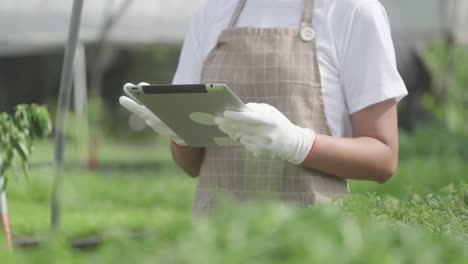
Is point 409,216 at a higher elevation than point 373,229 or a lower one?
lower

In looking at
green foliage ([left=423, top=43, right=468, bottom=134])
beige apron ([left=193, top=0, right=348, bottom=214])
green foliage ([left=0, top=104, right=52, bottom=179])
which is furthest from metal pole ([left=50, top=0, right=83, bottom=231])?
green foliage ([left=423, top=43, right=468, bottom=134])

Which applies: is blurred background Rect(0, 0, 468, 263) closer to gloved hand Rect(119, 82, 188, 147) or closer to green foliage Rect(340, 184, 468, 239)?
green foliage Rect(340, 184, 468, 239)

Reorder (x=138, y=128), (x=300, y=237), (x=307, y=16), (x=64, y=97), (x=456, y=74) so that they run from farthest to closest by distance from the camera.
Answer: (x=138, y=128) → (x=456, y=74) → (x=64, y=97) → (x=307, y=16) → (x=300, y=237)

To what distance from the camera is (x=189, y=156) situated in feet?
7.95

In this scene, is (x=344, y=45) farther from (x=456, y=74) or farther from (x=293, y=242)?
(x=456, y=74)

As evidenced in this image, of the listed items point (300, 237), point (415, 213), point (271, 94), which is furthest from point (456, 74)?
point (300, 237)

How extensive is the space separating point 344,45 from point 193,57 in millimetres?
431

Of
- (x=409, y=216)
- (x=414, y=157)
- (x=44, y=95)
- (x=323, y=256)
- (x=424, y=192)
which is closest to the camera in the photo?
(x=323, y=256)

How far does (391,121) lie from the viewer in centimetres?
219

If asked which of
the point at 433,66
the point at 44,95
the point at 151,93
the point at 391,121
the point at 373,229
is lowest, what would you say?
the point at 44,95

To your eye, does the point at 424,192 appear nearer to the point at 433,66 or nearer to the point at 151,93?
the point at 151,93

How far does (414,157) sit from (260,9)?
174 inches

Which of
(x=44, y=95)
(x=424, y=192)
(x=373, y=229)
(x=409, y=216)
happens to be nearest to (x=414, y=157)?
(x=424, y=192)

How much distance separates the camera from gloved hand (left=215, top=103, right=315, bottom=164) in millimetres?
2020
